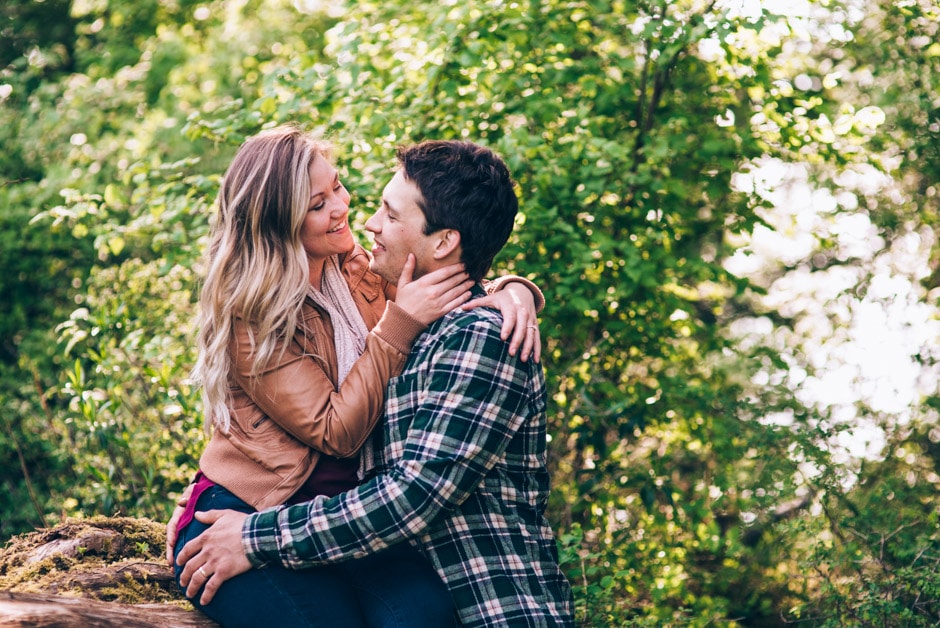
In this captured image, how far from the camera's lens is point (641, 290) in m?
4.72

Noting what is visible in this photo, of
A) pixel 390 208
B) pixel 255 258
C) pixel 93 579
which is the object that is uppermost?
pixel 390 208

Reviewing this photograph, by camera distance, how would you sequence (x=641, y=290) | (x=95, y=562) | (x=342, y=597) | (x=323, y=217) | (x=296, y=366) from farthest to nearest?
1. (x=641, y=290)
2. (x=95, y=562)
3. (x=323, y=217)
4. (x=296, y=366)
5. (x=342, y=597)

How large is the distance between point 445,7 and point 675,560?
3.15 m

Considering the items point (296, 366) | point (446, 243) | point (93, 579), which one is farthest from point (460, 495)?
point (93, 579)

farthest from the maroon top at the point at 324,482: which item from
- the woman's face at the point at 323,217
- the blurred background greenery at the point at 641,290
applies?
the blurred background greenery at the point at 641,290

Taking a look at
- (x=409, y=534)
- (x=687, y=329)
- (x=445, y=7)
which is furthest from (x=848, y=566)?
(x=445, y=7)

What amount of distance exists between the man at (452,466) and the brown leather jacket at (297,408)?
0.24 ft

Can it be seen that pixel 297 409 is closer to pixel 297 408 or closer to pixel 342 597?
pixel 297 408

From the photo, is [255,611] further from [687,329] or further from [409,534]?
[687,329]

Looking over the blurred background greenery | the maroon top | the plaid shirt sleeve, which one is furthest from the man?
the blurred background greenery

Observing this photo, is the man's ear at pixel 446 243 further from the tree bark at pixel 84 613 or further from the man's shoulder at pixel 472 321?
the tree bark at pixel 84 613

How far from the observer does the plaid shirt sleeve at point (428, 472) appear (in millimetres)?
2367

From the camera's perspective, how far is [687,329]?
493 centimetres

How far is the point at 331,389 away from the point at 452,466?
0.48 meters
